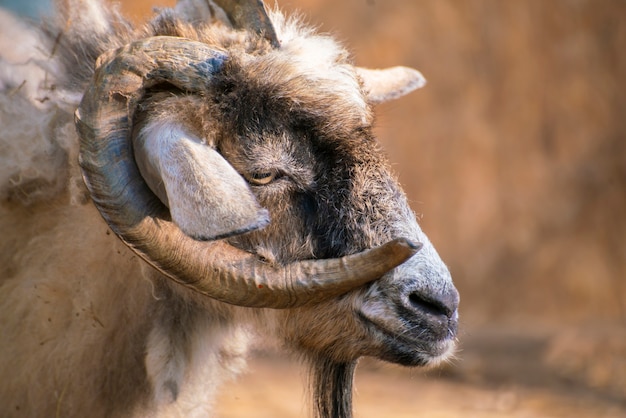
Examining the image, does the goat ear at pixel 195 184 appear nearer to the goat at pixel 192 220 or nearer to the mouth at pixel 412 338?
the goat at pixel 192 220

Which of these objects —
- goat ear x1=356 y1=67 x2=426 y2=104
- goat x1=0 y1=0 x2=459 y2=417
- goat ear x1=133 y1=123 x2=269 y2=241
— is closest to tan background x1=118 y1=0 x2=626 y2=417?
goat ear x1=356 y1=67 x2=426 y2=104

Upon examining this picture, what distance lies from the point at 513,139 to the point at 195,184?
7.00 m

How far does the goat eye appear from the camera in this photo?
10.6 ft

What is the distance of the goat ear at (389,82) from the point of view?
4.36 metres

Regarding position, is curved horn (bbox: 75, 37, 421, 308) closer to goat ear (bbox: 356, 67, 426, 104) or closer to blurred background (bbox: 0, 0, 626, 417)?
goat ear (bbox: 356, 67, 426, 104)

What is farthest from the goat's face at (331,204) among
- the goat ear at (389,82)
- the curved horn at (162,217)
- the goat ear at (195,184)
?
the goat ear at (389,82)

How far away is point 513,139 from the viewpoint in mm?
9344

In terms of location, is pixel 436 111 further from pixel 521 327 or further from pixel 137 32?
pixel 137 32

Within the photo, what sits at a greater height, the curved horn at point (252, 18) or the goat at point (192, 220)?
the curved horn at point (252, 18)

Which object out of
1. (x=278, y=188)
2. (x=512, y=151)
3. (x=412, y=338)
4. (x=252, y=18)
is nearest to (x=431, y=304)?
(x=412, y=338)

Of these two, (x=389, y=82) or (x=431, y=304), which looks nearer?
(x=431, y=304)

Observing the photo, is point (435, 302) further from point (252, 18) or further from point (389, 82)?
point (389, 82)

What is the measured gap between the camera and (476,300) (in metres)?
9.24

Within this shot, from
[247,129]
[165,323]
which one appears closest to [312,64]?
[247,129]
